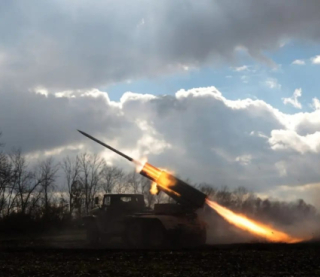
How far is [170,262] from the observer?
16922mm

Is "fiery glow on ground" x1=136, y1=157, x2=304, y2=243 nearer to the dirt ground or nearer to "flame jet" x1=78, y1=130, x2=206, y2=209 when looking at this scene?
"flame jet" x1=78, y1=130, x2=206, y2=209

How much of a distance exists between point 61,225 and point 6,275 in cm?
3158

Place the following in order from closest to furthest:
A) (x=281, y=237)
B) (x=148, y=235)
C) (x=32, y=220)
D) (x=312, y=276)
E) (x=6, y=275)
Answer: (x=312, y=276)
(x=6, y=275)
(x=148, y=235)
(x=281, y=237)
(x=32, y=220)

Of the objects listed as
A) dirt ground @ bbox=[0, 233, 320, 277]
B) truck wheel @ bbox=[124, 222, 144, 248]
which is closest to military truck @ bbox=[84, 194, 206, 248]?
truck wheel @ bbox=[124, 222, 144, 248]

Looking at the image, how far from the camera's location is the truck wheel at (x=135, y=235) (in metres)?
23.6

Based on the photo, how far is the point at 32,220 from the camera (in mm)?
43719

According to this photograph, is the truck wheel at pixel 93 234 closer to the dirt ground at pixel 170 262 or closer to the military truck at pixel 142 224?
the military truck at pixel 142 224

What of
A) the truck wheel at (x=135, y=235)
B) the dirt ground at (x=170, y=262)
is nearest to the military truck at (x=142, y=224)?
the truck wheel at (x=135, y=235)

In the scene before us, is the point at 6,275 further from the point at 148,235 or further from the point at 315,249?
the point at 315,249

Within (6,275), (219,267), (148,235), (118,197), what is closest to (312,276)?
(219,267)

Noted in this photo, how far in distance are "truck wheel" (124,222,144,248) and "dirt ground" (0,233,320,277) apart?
345cm

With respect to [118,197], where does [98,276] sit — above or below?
below

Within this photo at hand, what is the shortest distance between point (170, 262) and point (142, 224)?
6.74 metres

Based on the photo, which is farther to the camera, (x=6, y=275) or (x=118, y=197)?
(x=118, y=197)
